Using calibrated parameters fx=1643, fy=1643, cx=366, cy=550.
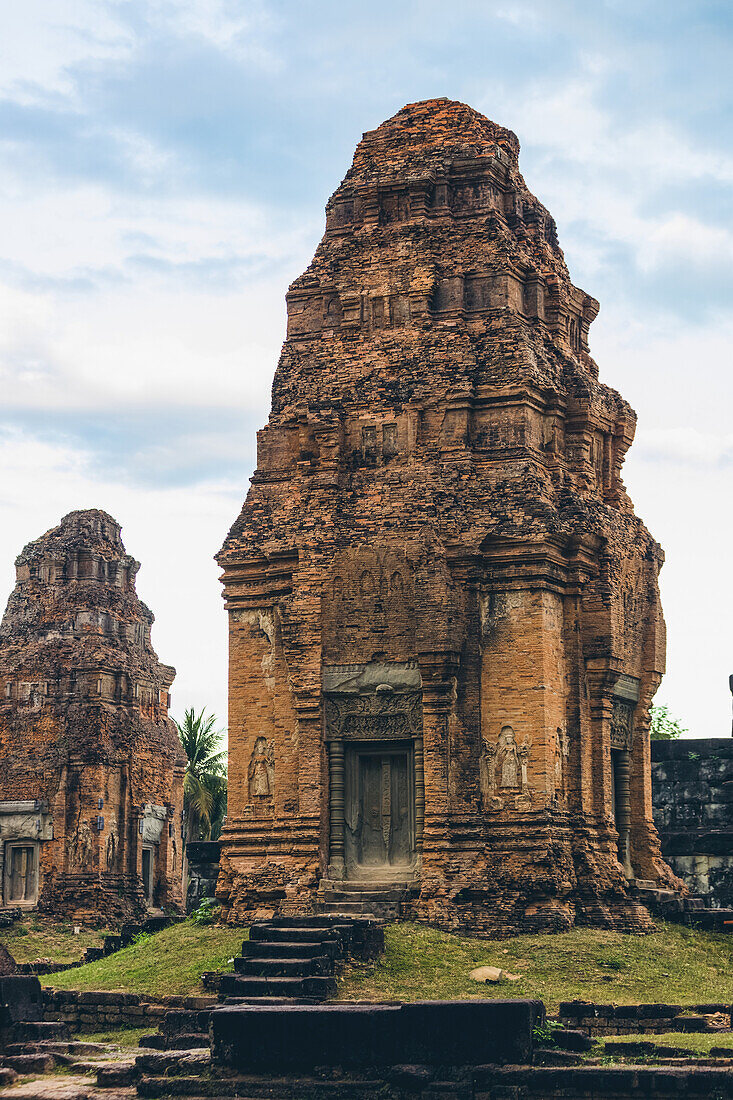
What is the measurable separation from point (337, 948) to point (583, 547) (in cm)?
712

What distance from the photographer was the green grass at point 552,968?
18.4 metres

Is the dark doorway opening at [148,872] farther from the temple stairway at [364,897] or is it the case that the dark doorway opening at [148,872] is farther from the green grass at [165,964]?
the temple stairway at [364,897]

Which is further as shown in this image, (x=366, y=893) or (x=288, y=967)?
(x=366, y=893)

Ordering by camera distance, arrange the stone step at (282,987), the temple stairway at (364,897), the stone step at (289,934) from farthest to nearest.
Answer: the temple stairway at (364,897)
the stone step at (289,934)
the stone step at (282,987)

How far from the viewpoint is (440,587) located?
22031 mm

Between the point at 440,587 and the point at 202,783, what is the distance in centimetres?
2728

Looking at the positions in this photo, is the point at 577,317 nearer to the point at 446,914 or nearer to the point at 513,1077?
the point at 446,914

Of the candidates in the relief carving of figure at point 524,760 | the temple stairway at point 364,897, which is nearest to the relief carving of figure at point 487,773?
the relief carving of figure at point 524,760

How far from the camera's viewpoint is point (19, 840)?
104ft

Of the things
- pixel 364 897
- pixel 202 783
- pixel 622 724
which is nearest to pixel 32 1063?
pixel 364 897

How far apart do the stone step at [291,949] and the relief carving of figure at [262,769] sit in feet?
14.0

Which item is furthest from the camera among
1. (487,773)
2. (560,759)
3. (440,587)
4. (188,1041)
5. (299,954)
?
(560,759)

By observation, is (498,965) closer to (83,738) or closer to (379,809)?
(379,809)

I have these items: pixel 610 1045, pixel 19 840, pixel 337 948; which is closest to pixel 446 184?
pixel 337 948
